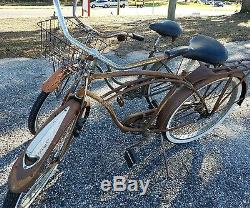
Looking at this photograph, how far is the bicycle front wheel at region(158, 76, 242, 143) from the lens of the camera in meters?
2.89

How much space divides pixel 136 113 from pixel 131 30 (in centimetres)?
576

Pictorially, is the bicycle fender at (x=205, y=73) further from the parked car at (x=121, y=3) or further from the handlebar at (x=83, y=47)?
the parked car at (x=121, y=3)

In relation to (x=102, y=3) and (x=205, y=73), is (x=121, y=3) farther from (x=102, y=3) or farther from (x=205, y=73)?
(x=205, y=73)

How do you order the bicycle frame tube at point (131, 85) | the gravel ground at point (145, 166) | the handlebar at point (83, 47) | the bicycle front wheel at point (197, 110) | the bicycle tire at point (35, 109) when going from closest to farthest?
the handlebar at point (83, 47)
the bicycle frame tube at point (131, 85)
the gravel ground at point (145, 166)
the bicycle front wheel at point (197, 110)
the bicycle tire at point (35, 109)

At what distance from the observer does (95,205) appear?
2.61 m

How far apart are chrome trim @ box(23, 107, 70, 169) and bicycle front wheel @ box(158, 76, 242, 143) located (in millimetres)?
1061

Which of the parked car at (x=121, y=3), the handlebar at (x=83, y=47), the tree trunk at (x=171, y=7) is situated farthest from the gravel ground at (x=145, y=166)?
the parked car at (x=121, y=3)

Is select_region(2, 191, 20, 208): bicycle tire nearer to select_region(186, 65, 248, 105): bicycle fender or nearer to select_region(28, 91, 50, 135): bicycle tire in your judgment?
select_region(28, 91, 50, 135): bicycle tire

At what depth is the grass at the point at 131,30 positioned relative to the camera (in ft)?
20.4

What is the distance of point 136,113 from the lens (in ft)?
9.71

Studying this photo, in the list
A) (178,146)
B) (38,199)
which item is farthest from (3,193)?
(178,146)

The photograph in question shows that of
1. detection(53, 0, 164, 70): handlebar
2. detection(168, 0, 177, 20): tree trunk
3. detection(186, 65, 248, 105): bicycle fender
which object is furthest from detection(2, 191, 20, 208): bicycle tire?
detection(168, 0, 177, 20): tree trunk

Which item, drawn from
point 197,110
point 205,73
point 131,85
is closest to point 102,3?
point 197,110

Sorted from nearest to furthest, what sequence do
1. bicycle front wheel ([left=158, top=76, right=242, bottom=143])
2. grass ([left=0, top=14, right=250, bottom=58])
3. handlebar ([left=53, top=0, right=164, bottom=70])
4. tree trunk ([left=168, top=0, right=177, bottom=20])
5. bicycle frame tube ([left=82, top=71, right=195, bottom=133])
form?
handlebar ([left=53, top=0, right=164, bottom=70]) → bicycle frame tube ([left=82, top=71, right=195, bottom=133]) → bicycle front wheel ([left=158, top=76, right=242, bottom=143]) → grass ([left=0, top=14, right=250, bottom=58]) → tree trunk ([left=168, top=0, right=177, bottom=20])
